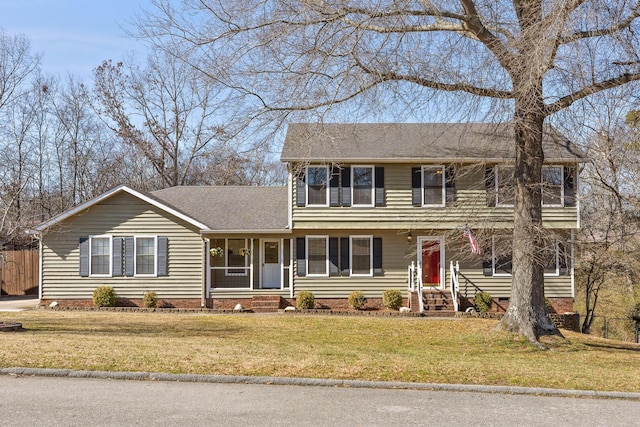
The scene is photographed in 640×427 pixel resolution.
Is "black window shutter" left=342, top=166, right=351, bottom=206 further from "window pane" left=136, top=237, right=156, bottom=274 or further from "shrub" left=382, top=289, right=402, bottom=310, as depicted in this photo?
"window pane" left=136, top=237, right=156, bottom=274

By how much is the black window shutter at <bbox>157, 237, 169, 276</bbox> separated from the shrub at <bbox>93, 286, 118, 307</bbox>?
174 centimetres

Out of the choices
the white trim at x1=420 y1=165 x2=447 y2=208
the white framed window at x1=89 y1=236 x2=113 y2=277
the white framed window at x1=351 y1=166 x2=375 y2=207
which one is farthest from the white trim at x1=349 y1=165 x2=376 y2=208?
the white framed window at x1=89 y1=236 x2=113 y2=277

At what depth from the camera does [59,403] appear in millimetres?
7891

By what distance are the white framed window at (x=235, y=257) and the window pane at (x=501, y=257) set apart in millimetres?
8919

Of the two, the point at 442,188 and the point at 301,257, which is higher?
the point at 442,188

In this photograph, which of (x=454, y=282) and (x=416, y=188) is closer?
(x=454, y=282)

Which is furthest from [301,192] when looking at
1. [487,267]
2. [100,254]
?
[100,254]

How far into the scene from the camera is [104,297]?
23.0 meters

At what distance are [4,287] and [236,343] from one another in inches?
835

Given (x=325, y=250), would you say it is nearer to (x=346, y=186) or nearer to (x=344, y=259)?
(x=344, y=259)

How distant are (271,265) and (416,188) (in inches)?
240

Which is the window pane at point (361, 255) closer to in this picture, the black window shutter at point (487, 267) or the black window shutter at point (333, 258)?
the black window shutter at point (333, 258)

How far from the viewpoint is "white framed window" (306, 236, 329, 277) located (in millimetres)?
24000

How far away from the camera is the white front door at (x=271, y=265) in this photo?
82.8 feet
